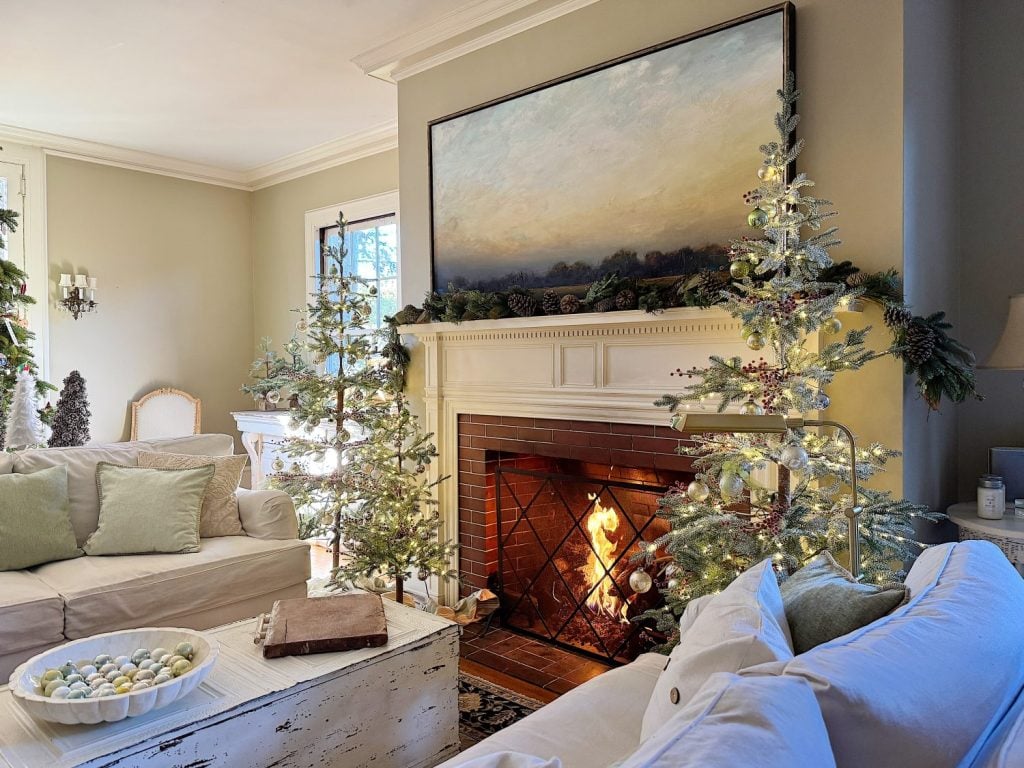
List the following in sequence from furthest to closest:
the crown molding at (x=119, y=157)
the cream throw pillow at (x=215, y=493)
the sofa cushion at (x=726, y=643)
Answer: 1. the crown molding at (x=119, y=157)
2. the cream throw pillow at (x=215, y=493)
3. the sofa cushion at (x=726, y=643)

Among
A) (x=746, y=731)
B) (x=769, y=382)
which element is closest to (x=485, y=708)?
(x=769, y=382)

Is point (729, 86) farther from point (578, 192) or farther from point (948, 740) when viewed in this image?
point (948, 740)

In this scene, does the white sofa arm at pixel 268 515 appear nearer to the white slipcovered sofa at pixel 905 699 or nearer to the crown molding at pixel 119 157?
the white slipcovered sofa at pixel 905 699

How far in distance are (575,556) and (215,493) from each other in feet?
5.49

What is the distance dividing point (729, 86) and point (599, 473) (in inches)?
66.1

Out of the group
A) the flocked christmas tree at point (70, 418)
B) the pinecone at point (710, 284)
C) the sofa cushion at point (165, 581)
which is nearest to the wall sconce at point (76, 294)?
the flocked christmas tree at point (70, 418)

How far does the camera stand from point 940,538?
2643mm

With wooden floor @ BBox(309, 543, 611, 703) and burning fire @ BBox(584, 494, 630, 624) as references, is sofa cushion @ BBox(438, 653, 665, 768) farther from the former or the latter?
burning fire @ BBox(584, 494, 630, 624)

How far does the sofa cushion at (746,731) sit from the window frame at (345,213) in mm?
4079

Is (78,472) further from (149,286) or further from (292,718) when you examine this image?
(149,286)

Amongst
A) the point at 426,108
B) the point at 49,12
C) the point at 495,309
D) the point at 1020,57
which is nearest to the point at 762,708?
the point at 495,309

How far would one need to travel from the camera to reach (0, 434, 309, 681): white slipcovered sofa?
246 centimetres

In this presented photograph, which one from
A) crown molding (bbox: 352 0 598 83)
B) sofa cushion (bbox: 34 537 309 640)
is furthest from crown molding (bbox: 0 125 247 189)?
sofa cushion (bbox: 34 537 309 640)

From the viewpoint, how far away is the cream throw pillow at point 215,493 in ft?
10.4
